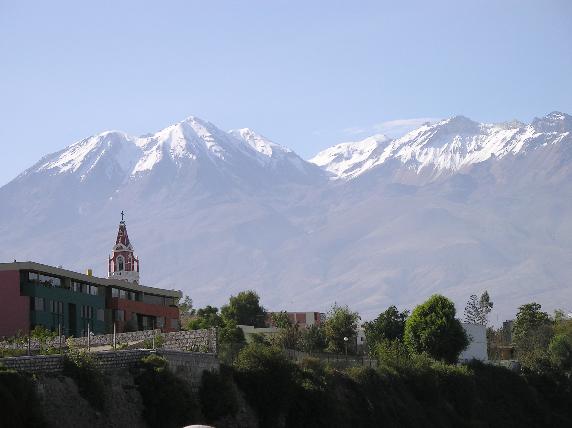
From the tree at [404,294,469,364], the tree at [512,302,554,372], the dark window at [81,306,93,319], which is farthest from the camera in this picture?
the tree at [512,302,554,372]

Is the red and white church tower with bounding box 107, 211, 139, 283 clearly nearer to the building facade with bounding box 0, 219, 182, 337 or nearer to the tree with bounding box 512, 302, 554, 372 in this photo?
the building facade with bounding box 0, 219, 182, 337

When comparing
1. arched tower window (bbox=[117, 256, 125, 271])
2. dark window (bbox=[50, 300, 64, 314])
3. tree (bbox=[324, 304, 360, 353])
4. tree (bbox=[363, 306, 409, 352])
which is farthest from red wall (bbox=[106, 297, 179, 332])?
tree (bbox=[363, 306, 409, 352])

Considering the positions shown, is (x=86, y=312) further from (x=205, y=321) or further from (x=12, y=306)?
(x=205, y=321)

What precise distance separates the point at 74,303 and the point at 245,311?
57.7 m

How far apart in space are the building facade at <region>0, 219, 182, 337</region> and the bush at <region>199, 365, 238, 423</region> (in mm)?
20648

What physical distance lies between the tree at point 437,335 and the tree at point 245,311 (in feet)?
151

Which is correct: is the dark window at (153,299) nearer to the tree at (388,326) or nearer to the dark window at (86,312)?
the dark window at (86,312)

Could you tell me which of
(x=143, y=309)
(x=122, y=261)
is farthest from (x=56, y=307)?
(x=122, y=261)

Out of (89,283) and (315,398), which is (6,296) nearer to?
(89,283)

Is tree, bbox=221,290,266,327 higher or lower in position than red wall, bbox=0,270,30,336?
higher

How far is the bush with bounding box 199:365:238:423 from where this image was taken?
50.8 m

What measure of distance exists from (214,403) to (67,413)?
1030 centimetres

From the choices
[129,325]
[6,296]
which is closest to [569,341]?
[129,325]

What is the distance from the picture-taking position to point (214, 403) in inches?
2016
